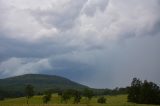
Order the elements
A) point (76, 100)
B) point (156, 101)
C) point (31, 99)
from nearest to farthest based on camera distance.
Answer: point (156, 101)
point (76, 100)
point (31, 99)

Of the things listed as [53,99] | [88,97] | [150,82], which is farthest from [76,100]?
[150,82]

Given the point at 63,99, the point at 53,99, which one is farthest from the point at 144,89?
the point at 53,99

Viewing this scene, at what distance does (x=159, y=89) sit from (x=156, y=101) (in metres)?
6.15

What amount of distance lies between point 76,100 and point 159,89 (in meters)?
40.9

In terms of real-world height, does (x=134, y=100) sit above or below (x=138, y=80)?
below

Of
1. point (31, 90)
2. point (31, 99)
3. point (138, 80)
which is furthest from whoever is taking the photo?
point (31, 99)

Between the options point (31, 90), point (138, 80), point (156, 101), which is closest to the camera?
point (156, 101)

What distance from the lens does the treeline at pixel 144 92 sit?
444 ft

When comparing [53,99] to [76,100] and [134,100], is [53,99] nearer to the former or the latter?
[76,100]

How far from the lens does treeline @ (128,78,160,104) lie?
5330 inches

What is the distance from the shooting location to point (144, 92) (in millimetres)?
137000

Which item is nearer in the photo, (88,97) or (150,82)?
(150,82)

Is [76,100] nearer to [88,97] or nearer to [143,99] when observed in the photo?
[88,97]

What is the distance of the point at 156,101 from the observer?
135000 millimetres
